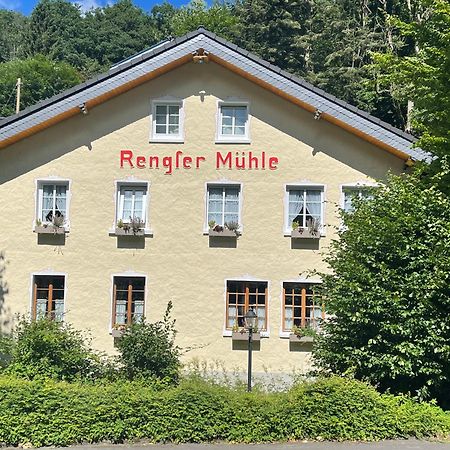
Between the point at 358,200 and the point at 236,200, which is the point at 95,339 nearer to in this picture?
the point at 236,200

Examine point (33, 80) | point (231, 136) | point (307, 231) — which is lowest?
point (307, 231)

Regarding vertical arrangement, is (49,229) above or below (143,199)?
below

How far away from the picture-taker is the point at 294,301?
18344 millimetres

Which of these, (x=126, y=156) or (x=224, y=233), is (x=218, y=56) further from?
(x=224, y=233)

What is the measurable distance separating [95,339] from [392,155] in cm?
978

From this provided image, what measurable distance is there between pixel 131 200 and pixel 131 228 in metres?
0.91

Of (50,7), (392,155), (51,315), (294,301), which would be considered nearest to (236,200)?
(294,301)

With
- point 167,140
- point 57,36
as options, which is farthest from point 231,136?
point 57,36

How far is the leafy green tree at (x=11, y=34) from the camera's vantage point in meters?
77.2

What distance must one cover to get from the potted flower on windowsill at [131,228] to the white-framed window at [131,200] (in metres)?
0.37

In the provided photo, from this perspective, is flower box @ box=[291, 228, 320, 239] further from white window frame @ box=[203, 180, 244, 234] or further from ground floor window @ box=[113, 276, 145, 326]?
ground floor window @ box=[113, 276, 145, 326]

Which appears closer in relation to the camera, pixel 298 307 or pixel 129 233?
pixel 129 233

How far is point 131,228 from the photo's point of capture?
1819cm

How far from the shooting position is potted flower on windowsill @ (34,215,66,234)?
18.2m
